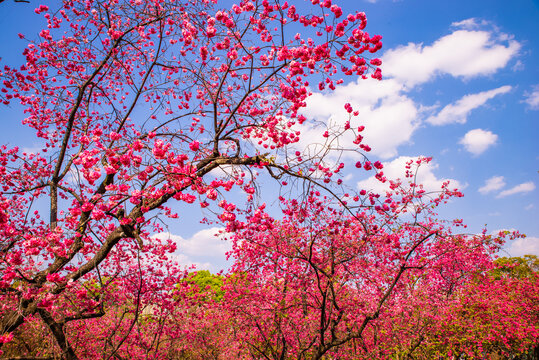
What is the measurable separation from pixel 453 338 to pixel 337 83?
10.1m

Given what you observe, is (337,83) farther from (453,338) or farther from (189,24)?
(453,338)

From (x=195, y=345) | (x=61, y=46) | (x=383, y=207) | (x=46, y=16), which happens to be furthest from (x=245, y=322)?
(x=46, y=16)

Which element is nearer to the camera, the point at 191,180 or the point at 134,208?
the point at 191,180

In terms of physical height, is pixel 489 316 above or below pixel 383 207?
below

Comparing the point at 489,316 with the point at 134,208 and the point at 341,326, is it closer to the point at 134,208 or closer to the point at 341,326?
the point at 341,326

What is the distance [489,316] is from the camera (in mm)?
11844

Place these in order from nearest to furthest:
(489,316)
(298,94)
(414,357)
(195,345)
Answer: (298,94) < (414,357) < (489,316) < (195,345)

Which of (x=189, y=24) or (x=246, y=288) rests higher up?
(x=189, y=24)

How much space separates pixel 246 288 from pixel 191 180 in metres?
7.41

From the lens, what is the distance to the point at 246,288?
35.7 feet

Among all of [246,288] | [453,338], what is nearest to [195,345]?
[246,288]

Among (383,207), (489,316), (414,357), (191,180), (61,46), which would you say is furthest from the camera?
(489,316)

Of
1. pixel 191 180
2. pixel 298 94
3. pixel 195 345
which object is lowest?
pixel 195 345

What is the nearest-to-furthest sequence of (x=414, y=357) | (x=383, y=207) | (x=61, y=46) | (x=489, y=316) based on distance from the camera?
1. (x=383, y=207)
2. (x=61, y=46)
3. (x=414, y=357)
4. (x=489, y=316)
